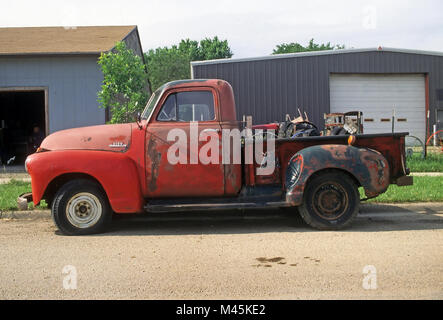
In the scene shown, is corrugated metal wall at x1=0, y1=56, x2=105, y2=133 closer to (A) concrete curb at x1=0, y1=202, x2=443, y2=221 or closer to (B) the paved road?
(A) concrete curb at x1=0, y1=202, x2=443, y2=221

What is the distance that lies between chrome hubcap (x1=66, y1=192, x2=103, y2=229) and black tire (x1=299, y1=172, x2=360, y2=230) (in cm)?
287

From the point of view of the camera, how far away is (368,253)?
521cm

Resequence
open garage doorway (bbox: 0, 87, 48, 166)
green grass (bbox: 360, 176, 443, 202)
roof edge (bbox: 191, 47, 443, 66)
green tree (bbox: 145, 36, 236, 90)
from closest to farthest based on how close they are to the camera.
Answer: green grass (bbox: 360, 176, 443, 202), roof edge (bbox: 191, 47, 443, 66), open garage doorway (bbox: 0, 87, 48, 166), green tree (bbox: 145, 36, 236, 90)

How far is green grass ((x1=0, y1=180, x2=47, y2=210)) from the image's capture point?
8.08 meters

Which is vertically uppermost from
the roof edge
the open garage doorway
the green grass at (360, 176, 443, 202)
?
the roof edge

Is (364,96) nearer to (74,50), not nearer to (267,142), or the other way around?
(74,50)

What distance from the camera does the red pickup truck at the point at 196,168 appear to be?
20.7 feet

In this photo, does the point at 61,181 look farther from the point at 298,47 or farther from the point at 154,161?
the point at 298,47

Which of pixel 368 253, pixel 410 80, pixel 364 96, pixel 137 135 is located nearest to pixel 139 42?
pixel 364 96

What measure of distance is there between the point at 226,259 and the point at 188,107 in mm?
2469

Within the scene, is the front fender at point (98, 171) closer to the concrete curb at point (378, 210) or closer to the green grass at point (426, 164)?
the concrete curb at point (378, 210)

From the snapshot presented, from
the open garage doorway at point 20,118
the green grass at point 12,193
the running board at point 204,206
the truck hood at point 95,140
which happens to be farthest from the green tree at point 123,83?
the open garage doorway at point 20,118

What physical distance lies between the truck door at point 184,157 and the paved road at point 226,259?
2.10 feet

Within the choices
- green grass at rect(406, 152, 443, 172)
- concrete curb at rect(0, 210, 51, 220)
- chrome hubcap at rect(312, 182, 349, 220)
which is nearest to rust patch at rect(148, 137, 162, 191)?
chrome hubcap at rect(312, 182, 349, 220)
